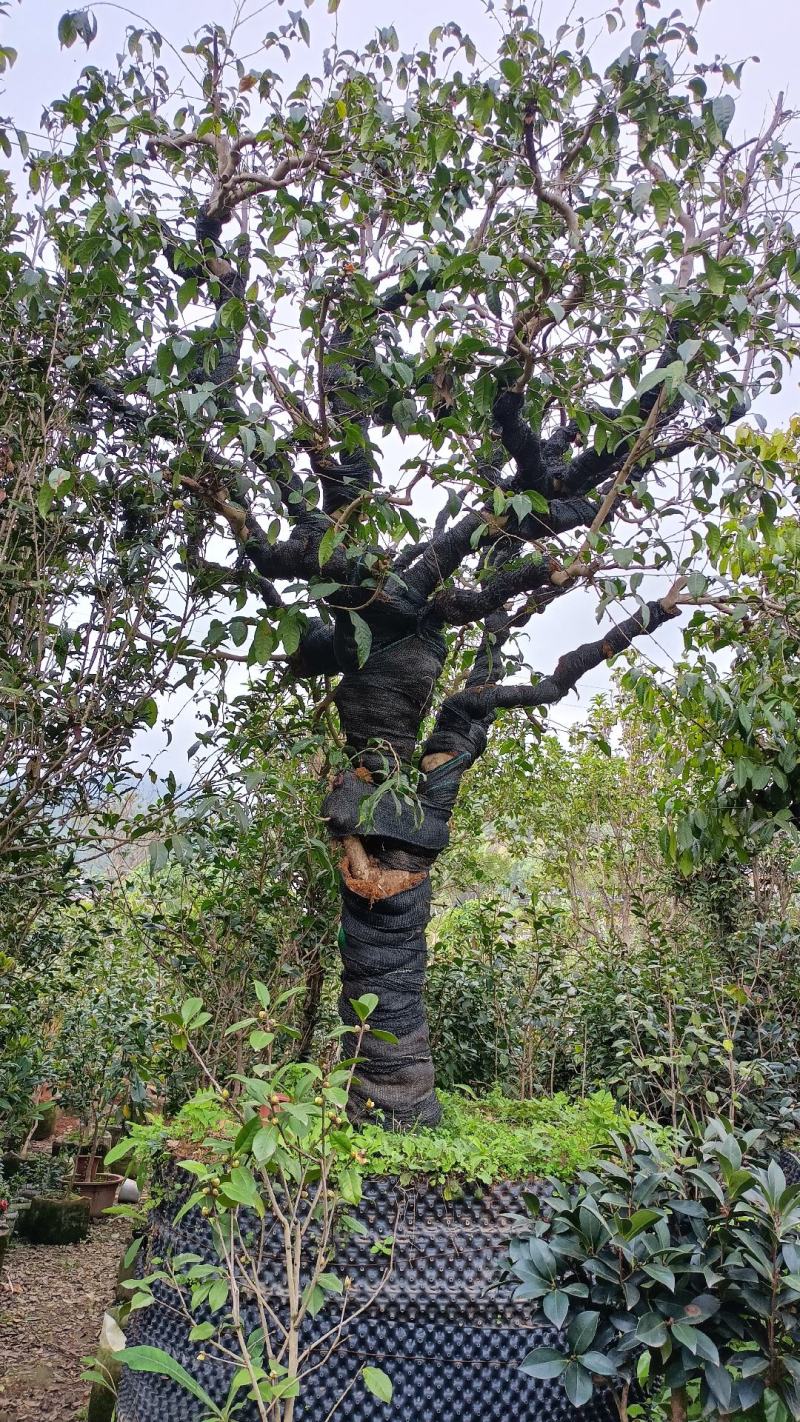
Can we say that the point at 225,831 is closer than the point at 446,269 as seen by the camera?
No

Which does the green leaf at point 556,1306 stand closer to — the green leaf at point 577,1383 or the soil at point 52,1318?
the green leaf at point 577,1383

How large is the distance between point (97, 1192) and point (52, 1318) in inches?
A: 53.2

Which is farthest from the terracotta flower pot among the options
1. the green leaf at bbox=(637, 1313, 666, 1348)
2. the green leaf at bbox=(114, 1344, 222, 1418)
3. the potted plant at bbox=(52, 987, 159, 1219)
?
the green leaf at bbox=(637, 1313, 666, 1348)

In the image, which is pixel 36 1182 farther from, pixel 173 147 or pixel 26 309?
pixel 173 147

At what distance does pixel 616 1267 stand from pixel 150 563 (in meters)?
2.05

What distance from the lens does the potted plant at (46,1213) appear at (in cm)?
418

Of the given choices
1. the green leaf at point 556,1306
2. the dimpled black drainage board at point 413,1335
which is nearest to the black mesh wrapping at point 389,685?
the dimpled black drainage board at point 413,1335

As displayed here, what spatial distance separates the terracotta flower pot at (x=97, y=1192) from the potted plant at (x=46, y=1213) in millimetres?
88

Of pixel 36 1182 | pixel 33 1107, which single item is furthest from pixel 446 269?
pixel 36 1182

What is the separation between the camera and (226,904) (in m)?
3.40

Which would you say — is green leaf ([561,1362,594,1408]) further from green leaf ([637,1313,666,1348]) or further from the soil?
the soil

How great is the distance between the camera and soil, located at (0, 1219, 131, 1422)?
2721 mm

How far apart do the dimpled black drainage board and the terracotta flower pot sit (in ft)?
8.90

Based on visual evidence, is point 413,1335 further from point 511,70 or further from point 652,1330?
point 511,70
